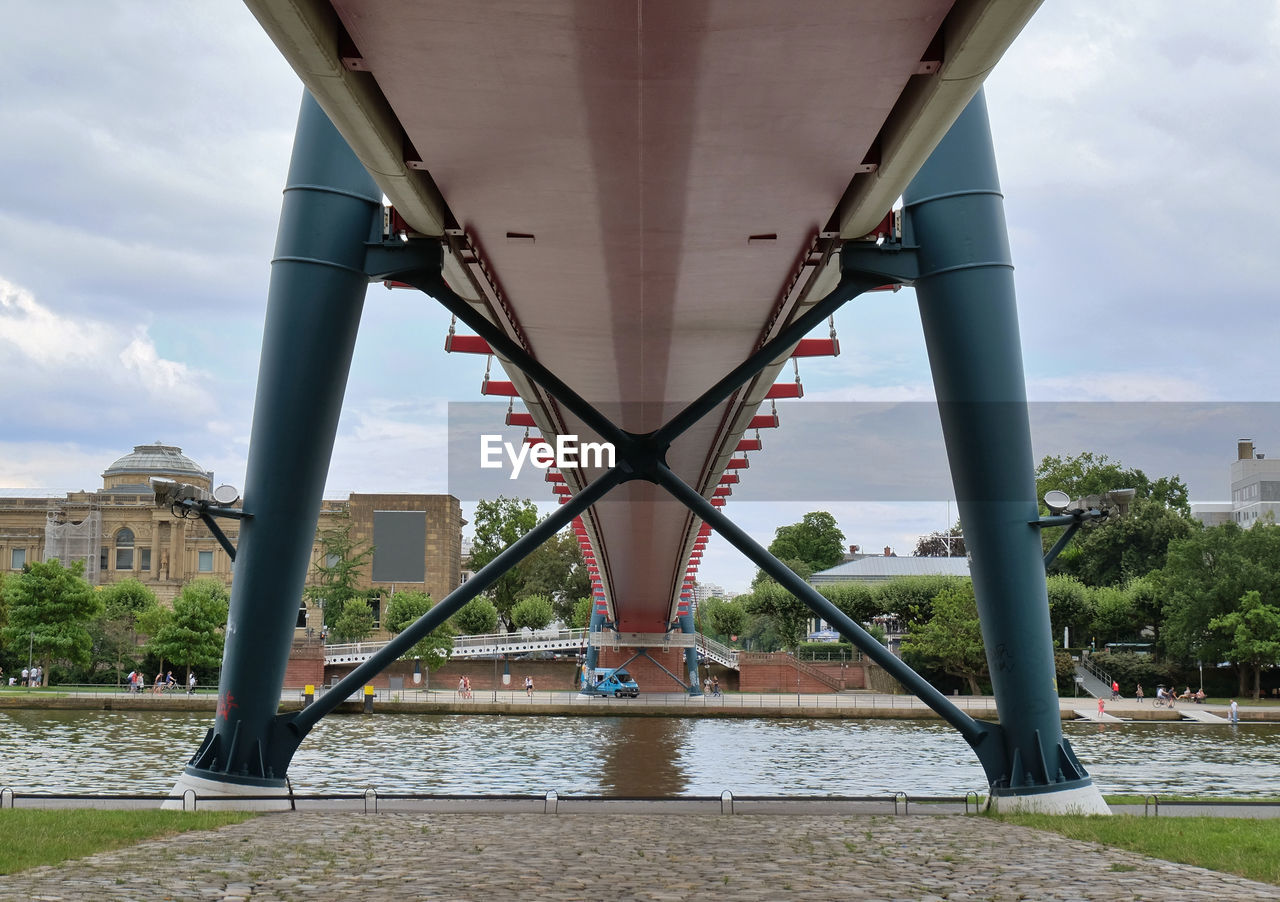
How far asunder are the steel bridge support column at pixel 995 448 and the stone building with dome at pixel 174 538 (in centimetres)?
6826

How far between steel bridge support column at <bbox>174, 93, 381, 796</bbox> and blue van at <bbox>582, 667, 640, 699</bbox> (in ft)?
128

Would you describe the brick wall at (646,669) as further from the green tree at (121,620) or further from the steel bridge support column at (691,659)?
the green tree at (121,620)

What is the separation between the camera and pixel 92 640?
5634 centimetres

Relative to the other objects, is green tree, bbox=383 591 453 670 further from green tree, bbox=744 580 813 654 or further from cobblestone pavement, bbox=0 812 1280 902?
cobblestone pavement, bbox=0 812 1280 902

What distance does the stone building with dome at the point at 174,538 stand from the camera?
81.5m

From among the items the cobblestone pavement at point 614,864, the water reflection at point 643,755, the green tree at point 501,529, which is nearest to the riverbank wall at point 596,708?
the water reflection at point 643,755

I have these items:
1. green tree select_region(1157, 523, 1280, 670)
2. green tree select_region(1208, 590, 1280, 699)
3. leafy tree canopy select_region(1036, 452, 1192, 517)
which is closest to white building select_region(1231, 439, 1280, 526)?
leafy tree canopy select_region(1036, 452, 1192, 517)

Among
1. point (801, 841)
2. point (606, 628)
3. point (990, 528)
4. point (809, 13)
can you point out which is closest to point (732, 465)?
point (990, 528)

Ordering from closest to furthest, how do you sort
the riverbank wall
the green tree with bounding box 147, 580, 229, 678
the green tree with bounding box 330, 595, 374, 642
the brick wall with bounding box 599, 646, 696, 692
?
1. the riverbank wall
2. the green tree with bounding box 147, 580, 229, 678
3. the brick wall with bounding box 599, 646, 696, 692
4. the green tree with bounding box 330, 595, 374, 642

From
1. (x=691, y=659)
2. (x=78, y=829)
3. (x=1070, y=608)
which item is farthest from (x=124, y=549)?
(x=78, y=829)

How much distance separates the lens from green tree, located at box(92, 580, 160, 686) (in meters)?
57.0

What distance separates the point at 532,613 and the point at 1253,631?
122 feet

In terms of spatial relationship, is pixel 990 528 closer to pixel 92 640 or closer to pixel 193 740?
pixel 193 740

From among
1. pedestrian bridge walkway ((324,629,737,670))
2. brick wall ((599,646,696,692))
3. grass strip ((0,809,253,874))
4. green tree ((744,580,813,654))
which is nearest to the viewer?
grass strip ((0,809,253,874))
